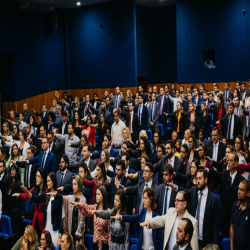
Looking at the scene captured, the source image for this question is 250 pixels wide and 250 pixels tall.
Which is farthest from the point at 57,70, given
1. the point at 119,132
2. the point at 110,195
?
the point at 110,195

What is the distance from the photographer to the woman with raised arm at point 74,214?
4863 mm

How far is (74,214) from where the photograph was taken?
500 centimetres

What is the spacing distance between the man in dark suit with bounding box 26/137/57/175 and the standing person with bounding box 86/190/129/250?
7.86ft

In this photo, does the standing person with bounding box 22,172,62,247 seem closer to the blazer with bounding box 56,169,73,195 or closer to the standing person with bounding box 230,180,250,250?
the blazer with bounding box 56,169,73,195

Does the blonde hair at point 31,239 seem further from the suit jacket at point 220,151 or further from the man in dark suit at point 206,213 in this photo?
the suit jacket at point 220,151

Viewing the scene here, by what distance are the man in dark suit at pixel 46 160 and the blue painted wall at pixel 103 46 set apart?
7468 mm

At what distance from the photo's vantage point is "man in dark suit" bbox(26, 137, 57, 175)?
666cm

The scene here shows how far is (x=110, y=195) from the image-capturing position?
17.2ft

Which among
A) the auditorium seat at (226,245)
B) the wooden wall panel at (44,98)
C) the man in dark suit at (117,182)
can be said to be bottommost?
the auditorium seat at (226,245)

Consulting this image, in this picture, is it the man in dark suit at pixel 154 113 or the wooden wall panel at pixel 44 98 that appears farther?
the wooden wall panel at pixel 44 98

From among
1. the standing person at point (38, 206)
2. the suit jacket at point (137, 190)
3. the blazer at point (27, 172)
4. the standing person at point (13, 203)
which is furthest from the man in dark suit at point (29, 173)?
the suit jacket at point (137, 190)

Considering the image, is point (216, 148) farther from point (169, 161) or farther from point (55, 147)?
point (55, 147)

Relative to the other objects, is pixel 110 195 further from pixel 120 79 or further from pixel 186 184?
pixel 120 79

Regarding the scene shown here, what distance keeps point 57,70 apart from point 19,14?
268 centimetres
